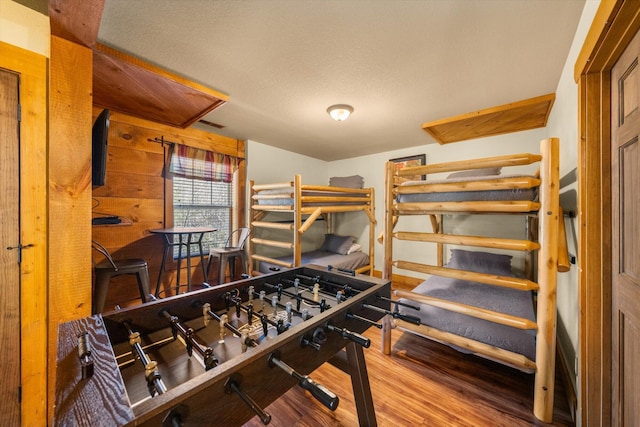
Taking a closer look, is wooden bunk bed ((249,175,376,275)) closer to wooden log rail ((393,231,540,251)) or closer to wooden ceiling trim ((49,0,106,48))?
wooden log rail ((393,231,540,251))

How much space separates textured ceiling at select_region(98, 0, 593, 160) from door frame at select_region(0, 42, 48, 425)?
48 cm

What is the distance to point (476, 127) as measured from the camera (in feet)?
9.80

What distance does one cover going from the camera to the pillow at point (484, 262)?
2912 mm

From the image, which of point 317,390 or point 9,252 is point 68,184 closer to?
point 9,252

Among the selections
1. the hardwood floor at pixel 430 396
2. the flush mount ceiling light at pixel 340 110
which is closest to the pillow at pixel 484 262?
the hardwood floor at pixel 430 396

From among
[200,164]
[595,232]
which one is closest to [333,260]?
[200,164]

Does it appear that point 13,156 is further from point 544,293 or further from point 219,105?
point 544,293

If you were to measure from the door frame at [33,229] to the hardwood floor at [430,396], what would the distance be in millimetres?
1313

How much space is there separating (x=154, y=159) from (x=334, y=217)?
327 cm

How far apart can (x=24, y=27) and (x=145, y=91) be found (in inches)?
29.6

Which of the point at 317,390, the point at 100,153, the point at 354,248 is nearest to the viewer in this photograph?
the point at 317,390

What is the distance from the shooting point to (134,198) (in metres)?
2.74

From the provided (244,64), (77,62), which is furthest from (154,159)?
(244,64)

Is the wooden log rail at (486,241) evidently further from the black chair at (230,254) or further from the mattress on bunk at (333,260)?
the black chair at (230,254)
